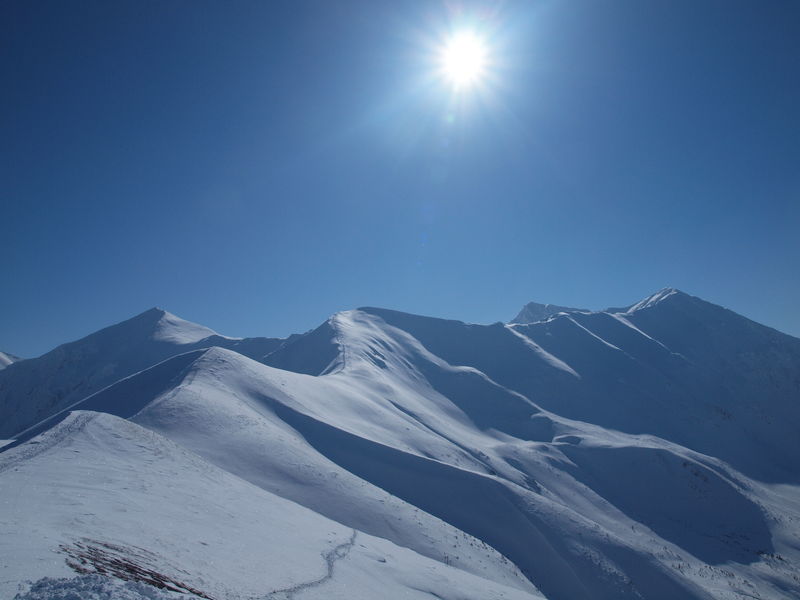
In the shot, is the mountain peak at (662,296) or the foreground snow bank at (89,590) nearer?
the foreground snow bank at (89,590)

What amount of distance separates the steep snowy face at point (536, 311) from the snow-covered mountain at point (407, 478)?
7355 centimetres

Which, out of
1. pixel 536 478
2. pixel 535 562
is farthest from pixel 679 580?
pixel 536 478

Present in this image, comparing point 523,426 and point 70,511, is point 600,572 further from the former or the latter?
point 523,426

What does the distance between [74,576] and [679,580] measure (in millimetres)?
40356

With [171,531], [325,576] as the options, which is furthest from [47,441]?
[325,576]

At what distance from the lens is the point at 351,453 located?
35.6m

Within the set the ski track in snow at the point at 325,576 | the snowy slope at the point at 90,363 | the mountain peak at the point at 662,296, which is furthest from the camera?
the mountain peak at the point at 662,296

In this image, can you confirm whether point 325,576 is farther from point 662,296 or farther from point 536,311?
point 536,311

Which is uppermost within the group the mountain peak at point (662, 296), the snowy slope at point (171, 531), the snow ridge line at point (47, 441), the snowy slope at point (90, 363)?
the mountain peak at point (662, 296)

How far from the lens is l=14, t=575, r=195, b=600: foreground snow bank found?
20.4ft

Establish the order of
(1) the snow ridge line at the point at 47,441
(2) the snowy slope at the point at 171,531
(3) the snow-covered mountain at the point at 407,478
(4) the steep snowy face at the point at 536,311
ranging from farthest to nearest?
(4) the steep snowy face at the point at 536,311 < (1) the snow ridge line at the point at 47,441 < (3) the snow-covered mountain at the point at 407,478 < (2) the snowy slope at the point at 171,531

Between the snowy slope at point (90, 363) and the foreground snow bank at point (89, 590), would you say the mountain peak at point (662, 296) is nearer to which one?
the snowy slope at point (90, 363)

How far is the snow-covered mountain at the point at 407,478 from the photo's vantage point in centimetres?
1254

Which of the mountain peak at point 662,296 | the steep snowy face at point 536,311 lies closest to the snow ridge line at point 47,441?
the mountain peak at point 662,296
